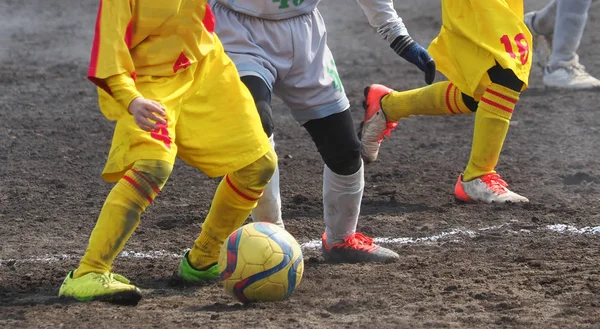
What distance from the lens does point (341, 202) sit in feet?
17.5

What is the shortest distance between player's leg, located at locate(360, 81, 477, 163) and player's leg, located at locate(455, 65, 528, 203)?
354mm

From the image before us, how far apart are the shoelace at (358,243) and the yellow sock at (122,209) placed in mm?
1291

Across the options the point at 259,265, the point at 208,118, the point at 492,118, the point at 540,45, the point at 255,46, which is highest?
the point at 255,46

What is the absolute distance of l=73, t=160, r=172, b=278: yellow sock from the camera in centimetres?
433

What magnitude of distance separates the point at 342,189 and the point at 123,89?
1.48 m

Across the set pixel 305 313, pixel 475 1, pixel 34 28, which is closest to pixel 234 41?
pixel 305 313

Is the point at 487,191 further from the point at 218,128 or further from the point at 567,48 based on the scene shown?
the point at 567,48

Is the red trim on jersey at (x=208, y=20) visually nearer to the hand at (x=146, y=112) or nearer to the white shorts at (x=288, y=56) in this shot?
the white shorts at (x=288, y=56)

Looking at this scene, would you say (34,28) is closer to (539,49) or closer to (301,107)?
(539,49)

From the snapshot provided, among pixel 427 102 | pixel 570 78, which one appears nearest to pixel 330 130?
pixel 427 102

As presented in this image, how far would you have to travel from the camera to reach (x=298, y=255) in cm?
454

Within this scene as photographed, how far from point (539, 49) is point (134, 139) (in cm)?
628

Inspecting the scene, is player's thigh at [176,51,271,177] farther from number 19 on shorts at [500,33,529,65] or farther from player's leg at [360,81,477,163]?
player's leg at [360,81,477,163]

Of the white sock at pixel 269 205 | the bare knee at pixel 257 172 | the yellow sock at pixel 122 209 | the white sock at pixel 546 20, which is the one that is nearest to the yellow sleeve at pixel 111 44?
the yellow sock at pixel 122 209
